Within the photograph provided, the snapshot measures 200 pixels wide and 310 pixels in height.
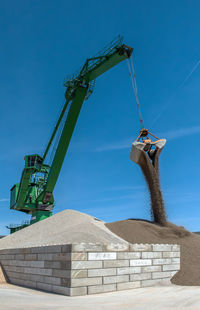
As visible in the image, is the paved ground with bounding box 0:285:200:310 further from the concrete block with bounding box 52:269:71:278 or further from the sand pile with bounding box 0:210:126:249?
the sand pile with bounding box 0:210:126:249

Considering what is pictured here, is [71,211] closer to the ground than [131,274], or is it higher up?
higher up

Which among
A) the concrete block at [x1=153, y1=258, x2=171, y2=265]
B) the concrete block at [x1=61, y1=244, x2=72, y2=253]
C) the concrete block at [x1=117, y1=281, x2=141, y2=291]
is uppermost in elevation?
the concrete block at [x1=61, y1=244, x2=72, y2=253]

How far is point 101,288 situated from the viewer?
271 inches

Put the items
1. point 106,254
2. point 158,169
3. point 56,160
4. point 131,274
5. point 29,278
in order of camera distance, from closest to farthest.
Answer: point 106,254, point 131,274, point 29,278, point 158,169, point 56,160

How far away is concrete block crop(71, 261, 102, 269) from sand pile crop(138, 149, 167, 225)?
6853 millimetres

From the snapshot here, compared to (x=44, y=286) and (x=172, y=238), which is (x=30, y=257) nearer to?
(x=44, y=286)

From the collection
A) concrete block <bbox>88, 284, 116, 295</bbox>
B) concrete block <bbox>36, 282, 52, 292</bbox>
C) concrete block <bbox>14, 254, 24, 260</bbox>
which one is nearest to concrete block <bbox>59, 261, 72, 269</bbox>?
concrete block <bbox>88, 284, 116, 295</bbox>

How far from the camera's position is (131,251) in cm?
782

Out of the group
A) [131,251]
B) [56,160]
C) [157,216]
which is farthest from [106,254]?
[56,160]

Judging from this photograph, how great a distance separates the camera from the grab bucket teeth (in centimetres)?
1359

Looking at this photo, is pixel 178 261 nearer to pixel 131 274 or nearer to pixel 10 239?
pixel 131 274

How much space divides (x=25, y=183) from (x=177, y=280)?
1855 centimetres

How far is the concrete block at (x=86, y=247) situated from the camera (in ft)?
21.8

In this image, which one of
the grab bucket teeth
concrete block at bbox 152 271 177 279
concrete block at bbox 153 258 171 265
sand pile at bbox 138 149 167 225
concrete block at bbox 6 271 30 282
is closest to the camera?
concrete block at bbox 152 271 177 279
